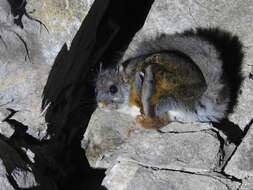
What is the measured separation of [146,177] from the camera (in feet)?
9.80

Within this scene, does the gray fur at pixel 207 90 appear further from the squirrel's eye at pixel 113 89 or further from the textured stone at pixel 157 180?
the textured stone at pixel 157 180

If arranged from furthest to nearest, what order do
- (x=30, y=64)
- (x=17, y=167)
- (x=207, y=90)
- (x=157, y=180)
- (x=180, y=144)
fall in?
(x=207, y=90), (x=30, y=64), (x=180, y=144), (x=157, y=180), (x=17, y=167)

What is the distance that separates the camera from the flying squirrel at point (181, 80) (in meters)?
3.55

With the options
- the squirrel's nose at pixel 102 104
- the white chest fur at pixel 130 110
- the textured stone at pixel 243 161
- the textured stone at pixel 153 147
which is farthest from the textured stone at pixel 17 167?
the textured stone at pixel 243 161

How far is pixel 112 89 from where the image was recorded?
3895mm

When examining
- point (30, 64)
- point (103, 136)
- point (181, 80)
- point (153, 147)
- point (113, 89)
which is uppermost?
point (30, 64)

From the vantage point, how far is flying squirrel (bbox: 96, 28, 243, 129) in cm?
355

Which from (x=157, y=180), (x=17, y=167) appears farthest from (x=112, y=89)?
(x=17, y=167)

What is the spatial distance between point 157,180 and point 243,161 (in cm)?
57

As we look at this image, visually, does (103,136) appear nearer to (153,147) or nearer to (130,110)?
(130,110)

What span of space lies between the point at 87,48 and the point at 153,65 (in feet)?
1.71

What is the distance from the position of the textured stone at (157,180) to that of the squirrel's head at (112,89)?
87cm

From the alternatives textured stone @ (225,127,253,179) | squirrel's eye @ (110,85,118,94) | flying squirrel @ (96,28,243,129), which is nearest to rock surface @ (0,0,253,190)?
textured stone @ (225,127,253,179)

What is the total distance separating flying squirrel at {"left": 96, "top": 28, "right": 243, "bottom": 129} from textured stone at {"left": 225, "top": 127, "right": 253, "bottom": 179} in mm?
506
